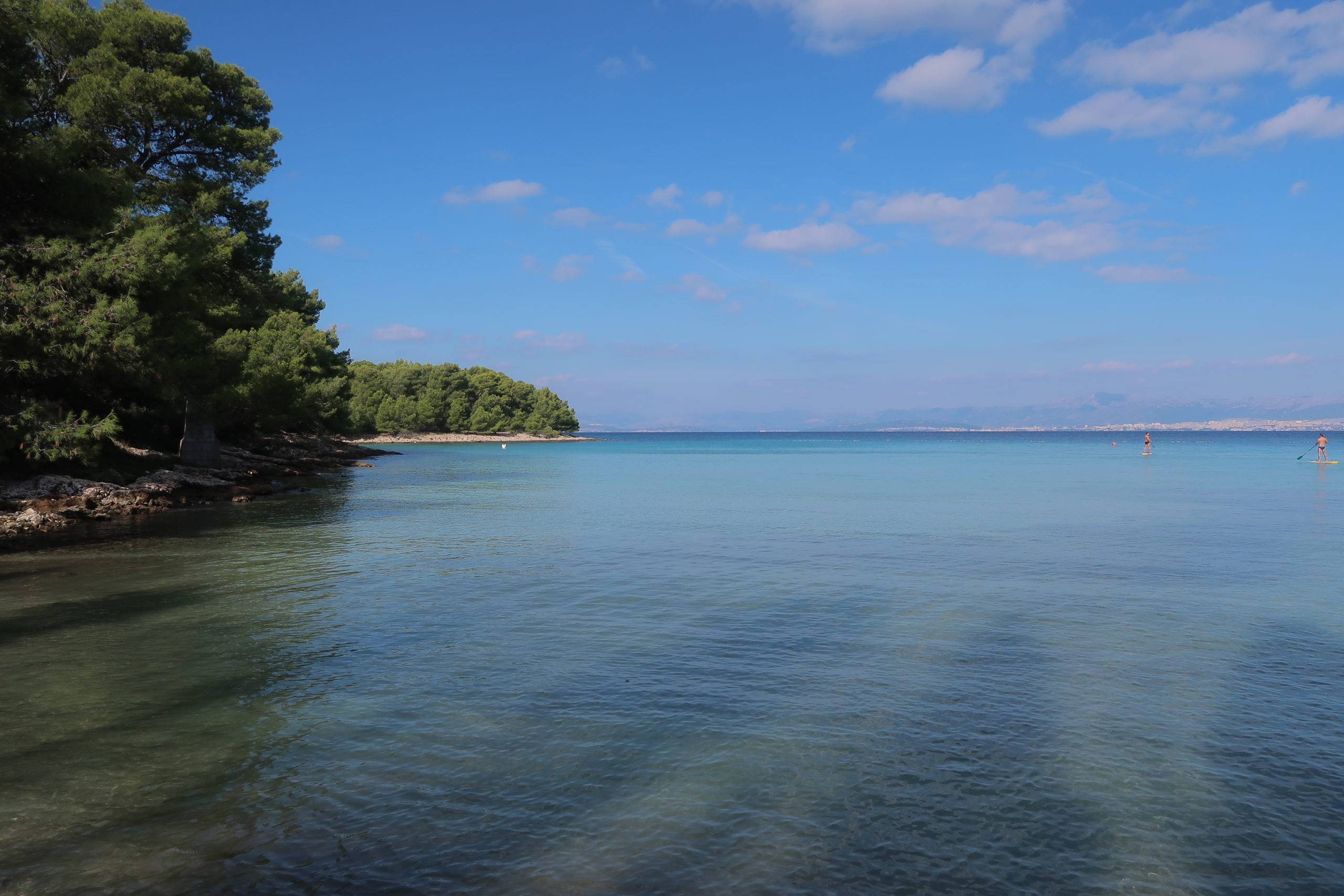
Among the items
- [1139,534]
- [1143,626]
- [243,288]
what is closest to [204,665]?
[1143,626]

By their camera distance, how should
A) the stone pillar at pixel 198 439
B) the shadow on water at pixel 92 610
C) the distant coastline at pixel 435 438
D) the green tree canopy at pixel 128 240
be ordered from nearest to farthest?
the shadow on water at pixel 92 610
the green tree canopy at pixel 128 240
the stone pillar at pixel 198 439
the distant coastline at pixel 435 438

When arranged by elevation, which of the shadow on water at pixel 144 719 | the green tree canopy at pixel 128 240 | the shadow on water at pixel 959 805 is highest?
the green tree canopy at pixel 128 240

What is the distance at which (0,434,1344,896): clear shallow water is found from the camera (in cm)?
595

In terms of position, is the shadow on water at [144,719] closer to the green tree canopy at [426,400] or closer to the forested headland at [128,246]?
the forested headland at [128,246]

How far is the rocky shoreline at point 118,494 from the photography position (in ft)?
81.0

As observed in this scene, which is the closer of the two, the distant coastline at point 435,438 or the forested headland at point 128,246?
the forested headland at point 128,246

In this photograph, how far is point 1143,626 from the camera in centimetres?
1319

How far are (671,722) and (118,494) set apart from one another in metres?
29.0

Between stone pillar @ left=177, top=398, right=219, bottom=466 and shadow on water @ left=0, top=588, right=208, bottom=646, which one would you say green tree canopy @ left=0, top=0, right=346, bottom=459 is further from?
shadow on water @ left=0, top=588, right=208, bottom=646

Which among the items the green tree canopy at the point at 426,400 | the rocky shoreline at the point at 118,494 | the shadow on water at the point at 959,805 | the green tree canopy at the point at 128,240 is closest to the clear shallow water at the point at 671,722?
the shadow on water at the point at 959,805

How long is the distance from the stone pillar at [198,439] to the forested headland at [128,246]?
14.7 inches

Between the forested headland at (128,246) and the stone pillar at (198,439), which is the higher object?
the forested headland at (128,246)

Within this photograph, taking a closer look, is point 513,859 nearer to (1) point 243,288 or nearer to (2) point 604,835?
(2) point 604,835

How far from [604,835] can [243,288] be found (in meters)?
43.8
